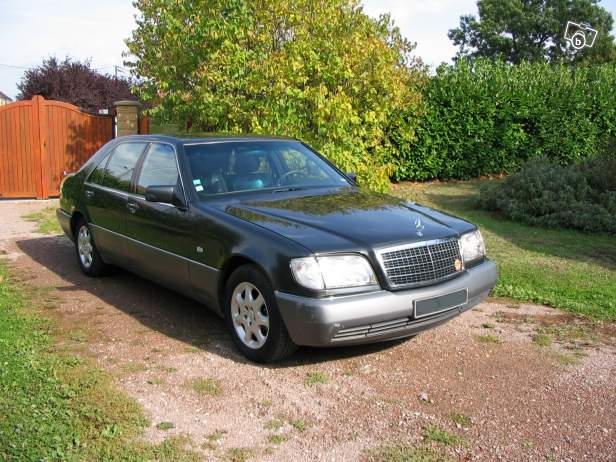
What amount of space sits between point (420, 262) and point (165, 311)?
2.57 meters

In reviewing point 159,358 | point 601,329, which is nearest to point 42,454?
point 159,358

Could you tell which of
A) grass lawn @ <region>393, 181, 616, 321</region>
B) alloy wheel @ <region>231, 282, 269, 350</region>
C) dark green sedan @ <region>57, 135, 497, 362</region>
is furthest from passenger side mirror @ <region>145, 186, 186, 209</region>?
grass lawn @ <region>393, 181, 616, 321</region>

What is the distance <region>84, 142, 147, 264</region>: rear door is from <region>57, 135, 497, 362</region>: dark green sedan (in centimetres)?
2

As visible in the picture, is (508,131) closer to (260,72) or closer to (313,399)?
(260,72)

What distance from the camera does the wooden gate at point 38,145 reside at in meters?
13.7

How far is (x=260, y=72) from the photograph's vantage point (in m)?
10.0

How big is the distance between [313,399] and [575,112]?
16354 millimetres

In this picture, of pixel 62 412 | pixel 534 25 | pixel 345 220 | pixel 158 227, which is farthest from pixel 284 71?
pixel 534 25

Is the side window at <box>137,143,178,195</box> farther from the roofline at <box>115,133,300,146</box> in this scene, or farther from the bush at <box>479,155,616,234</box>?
the bush at <box>479,155,616,234</box>

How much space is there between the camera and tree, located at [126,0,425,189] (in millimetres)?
9977

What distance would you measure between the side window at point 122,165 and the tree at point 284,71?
3482mm

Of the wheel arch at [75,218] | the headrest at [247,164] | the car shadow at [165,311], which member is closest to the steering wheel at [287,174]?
the headrest at [247,164]

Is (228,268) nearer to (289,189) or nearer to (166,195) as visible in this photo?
(166,195)

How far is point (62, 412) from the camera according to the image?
154 inches
